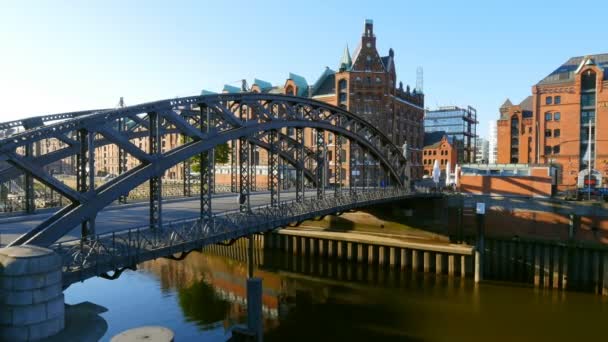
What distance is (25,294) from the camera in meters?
10.9

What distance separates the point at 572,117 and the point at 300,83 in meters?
45.7

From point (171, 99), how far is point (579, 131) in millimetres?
62749

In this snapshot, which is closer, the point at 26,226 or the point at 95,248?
the point at 95,248

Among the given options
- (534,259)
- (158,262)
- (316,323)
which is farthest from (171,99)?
(534,259)

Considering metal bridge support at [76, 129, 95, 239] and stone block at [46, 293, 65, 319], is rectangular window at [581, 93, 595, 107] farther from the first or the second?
stone block at [46, 293, 65, 319]

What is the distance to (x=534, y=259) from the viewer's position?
33.5m

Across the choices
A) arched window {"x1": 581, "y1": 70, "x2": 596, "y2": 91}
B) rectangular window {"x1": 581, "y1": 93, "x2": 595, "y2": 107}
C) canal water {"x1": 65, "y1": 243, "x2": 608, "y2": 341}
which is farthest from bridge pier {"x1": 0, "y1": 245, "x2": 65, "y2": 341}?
arched window {"x1": 581, "y1": 70, "x2": 596, "y2": 91}

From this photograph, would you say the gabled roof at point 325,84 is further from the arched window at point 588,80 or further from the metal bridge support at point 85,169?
the metal bridge support at point 85,169

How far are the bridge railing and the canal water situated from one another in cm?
649

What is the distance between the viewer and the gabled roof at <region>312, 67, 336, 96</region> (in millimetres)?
77312

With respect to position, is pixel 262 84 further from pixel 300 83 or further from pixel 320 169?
pixel 320 169

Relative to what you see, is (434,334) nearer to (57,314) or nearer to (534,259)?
(534,259)

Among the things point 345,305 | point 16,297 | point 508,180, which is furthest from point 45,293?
point 508,180

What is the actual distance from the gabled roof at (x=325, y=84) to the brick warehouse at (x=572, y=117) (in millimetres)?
32471
